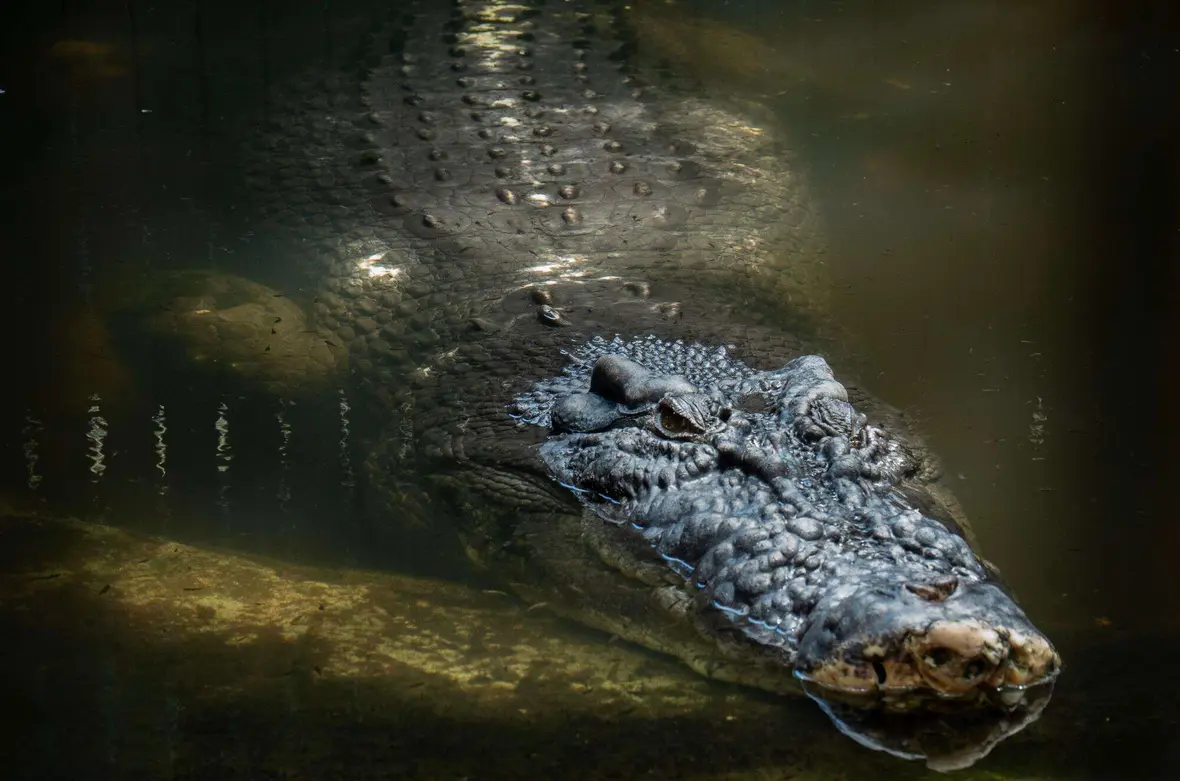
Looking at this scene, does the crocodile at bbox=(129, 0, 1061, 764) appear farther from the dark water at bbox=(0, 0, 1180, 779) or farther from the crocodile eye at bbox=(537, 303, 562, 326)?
the dark water at bbox=(0, 0, 1180, 779)

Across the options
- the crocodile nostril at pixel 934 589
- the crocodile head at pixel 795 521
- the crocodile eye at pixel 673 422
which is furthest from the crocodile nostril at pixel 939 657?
the crocodile eye at pixel 673 422

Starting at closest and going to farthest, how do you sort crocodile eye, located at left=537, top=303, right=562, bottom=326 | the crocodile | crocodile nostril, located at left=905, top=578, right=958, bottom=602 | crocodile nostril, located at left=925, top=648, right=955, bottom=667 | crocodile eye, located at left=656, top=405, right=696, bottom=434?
1. crocodile nostril, located at left=925, top=648, right=955, bottom=667
2. crocodile nostril, located at left=905, top=578, right=958, bottom=602
3. the crocodile
4. crocodile eye, located at left=656, top=405, right=696, bottom=434
5. crocodile eye, located at left=537, top=303, right=562, bottom=326

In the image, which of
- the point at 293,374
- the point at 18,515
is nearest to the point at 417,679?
the point at 18,515

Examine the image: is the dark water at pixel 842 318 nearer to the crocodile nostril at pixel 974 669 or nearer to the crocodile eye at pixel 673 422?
the crocodile nostril at pixel 974 669

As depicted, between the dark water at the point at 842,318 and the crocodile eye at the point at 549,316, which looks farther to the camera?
the crocodile eye at the point at 549,316

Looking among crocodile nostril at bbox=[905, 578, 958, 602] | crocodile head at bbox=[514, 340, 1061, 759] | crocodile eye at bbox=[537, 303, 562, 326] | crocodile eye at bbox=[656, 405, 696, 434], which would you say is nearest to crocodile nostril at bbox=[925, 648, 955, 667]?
crocodile head at bbox=[514, 340, 1061, 759]

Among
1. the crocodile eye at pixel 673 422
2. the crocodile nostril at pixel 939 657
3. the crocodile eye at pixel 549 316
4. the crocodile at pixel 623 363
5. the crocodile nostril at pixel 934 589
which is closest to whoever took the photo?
the crocodile nostril at pixel 939 657

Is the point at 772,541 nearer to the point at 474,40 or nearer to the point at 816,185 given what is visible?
the point at 816,185

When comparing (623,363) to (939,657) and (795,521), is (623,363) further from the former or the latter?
(939,657)
